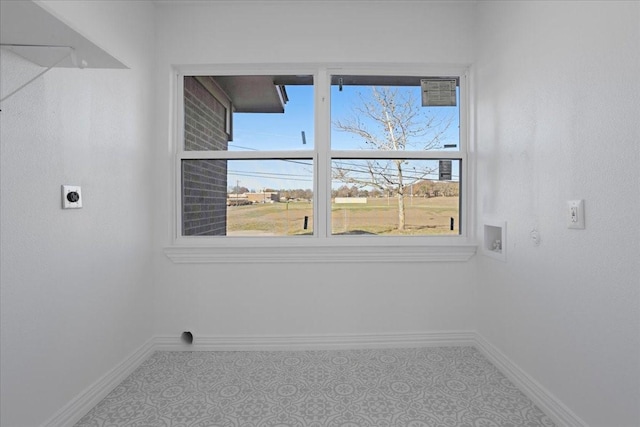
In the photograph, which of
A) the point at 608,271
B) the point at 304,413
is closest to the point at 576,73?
the point at 608,271

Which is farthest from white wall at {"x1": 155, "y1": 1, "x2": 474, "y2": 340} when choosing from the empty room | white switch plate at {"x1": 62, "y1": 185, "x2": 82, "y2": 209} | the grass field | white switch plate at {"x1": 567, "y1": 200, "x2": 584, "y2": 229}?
white switch plate at {"x1": 567, "y1": 200, "x2": 584, "y2": 229}

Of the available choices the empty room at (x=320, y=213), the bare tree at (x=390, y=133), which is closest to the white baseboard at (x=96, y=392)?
the empty room at (x=320, y=213)

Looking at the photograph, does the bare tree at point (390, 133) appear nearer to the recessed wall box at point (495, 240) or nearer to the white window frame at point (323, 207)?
the white window frame at point (323, 207)

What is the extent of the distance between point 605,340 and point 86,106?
2.83m

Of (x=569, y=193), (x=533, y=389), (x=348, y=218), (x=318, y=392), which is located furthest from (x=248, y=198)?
(x=533, y=389)

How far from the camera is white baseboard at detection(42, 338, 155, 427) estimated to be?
1.72 metres

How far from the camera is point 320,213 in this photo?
2705 mm

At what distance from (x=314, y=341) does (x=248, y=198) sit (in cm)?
124

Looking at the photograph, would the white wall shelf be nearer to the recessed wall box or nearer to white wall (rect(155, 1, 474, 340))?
white wall (rect(155, 1, 474, 340))

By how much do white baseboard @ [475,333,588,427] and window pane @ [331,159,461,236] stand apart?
928mm

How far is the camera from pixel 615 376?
4.72 ft

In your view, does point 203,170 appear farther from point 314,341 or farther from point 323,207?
point 314,341

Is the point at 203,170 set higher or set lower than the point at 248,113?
lower

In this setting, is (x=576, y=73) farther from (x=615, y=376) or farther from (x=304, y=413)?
(x=304, y=413)
